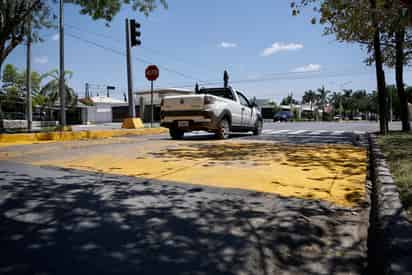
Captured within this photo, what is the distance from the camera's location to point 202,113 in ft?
30.2

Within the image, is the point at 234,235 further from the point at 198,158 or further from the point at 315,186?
the point at 198,158

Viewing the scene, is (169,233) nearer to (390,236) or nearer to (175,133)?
(390,236)

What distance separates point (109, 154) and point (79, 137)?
4.28m

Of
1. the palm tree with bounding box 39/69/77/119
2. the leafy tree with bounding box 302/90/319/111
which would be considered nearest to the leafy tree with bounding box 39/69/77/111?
the palm tree with bounding box 39/69/77/119

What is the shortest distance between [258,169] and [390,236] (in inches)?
105

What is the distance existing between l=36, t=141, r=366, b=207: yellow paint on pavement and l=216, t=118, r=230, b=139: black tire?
3320mm

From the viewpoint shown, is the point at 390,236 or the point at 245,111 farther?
the point at 245,111

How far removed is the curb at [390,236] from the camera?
175 centimetres

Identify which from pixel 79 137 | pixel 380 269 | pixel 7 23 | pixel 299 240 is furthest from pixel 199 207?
pixel 7 23

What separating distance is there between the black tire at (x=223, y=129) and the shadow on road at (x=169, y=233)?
252 inches

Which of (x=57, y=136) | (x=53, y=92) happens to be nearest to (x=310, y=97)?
(x=53, y=92)

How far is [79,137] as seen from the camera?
9.99 metres

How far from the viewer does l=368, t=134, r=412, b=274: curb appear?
175 cm

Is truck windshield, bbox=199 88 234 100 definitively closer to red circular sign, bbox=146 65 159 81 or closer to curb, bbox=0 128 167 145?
red circular sign, bbox=146 65 159 81
